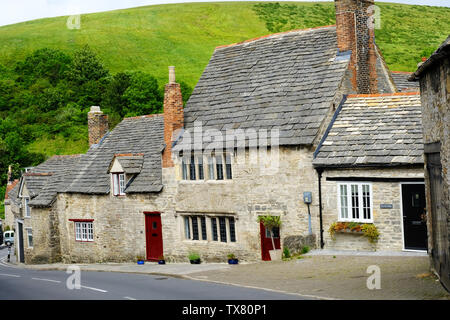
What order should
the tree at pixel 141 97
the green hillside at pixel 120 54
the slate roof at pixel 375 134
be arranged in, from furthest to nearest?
the green hillside at pixel 120 54
the tree at pixel 141 97
the slate roof at pixel 375 134

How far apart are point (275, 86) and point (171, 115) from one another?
17.2 ft

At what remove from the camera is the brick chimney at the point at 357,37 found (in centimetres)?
2725

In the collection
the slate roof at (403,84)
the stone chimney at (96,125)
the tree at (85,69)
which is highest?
the tree at (85,69)

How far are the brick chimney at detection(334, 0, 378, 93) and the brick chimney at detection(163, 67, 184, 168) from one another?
804cm

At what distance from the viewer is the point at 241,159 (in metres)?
27.5

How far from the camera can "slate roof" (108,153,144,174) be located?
106 feet

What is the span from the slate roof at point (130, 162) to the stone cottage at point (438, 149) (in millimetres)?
17994

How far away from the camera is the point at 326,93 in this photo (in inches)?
1046

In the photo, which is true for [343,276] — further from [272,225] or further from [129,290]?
[272,225]

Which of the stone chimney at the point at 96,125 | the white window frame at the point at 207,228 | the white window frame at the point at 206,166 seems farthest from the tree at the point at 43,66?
the white window frame at the point at 207,228

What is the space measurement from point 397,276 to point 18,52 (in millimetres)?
116339

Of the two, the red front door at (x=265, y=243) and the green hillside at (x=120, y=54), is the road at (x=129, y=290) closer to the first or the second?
the red front door at (x=265, y=243)

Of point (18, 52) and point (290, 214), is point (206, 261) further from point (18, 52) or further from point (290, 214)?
point (18, 52)
